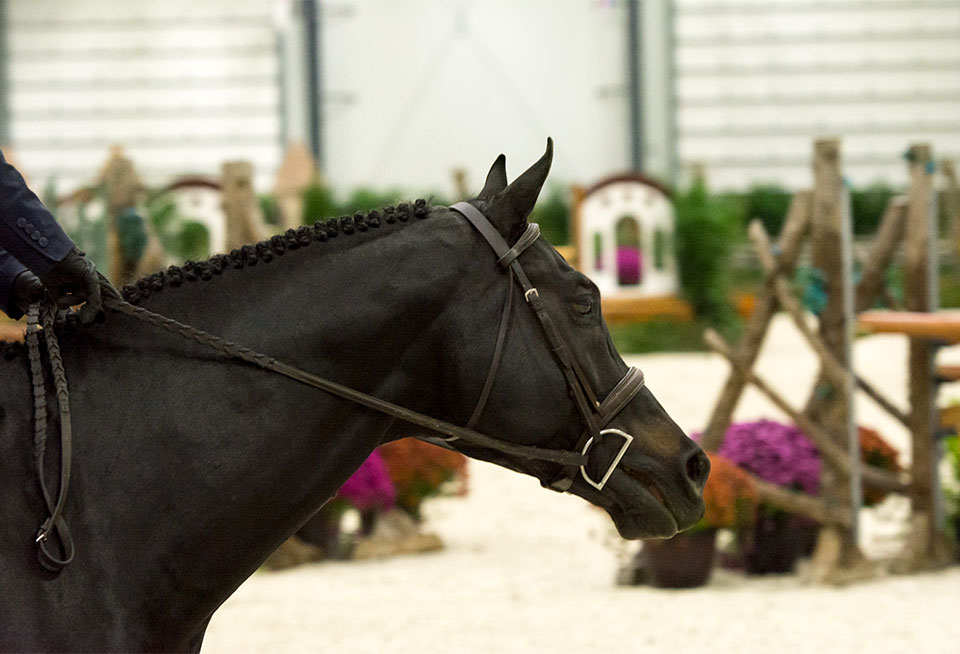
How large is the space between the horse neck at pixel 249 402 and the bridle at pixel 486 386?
3 centimetres

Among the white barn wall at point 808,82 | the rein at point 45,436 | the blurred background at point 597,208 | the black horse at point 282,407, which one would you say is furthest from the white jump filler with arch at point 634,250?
the rein at point 45,436

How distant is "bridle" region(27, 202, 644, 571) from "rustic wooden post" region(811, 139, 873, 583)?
3.36 meters

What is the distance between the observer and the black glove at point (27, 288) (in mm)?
1913

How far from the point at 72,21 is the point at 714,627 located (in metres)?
16.6

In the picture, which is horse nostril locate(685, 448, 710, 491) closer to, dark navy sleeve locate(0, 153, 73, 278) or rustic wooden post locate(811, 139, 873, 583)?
dark navy sleeve locate(0, 153, 73, 278)

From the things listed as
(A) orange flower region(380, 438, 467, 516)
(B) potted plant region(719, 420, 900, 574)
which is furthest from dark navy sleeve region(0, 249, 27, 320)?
(A) orange flower region(380, 438, 467, 516)

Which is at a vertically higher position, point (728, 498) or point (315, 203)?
point (315, 203)

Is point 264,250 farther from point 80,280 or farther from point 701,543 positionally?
point 701,543

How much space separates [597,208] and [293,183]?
13.4ft

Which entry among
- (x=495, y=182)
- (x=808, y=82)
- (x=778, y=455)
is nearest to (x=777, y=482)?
(x=778, y=455)

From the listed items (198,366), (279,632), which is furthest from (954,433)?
(198,366)

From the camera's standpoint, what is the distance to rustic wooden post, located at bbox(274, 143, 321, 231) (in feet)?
42.7

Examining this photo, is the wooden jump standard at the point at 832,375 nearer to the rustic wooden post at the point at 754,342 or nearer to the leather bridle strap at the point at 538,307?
the rustic wooden post at the point at 754,342

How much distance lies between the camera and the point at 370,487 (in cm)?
572
